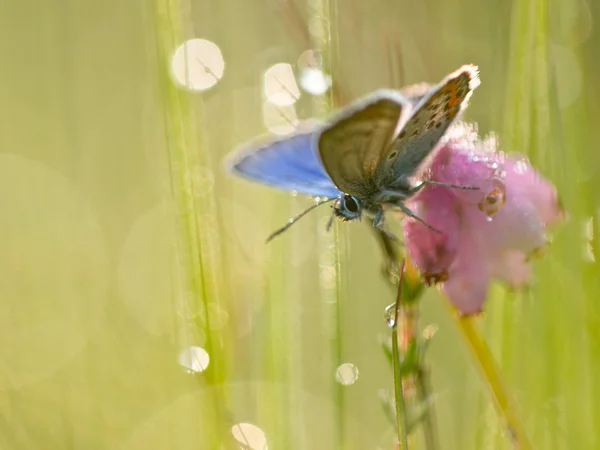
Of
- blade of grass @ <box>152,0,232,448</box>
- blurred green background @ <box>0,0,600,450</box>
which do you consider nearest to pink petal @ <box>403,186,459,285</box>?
blurred green background @ <box>0,0,600,450</box>

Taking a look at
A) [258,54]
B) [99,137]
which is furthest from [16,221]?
[258,54]

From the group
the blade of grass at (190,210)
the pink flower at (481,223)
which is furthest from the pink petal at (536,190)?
the blade of grass at (190,210)

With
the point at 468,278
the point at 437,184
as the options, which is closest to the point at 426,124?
the point at 437,184

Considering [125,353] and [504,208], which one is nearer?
[504,208]

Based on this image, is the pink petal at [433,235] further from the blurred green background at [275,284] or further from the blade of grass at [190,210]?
the blade of grass at [190,210]

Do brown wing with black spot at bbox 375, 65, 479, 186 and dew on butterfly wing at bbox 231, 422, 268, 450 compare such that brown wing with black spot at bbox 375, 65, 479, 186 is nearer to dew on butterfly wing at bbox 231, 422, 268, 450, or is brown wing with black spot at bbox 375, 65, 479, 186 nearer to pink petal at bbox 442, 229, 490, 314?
pink petal at bbox 442, 229, 490, 314

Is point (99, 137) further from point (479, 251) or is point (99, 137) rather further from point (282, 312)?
point (479, 251)
